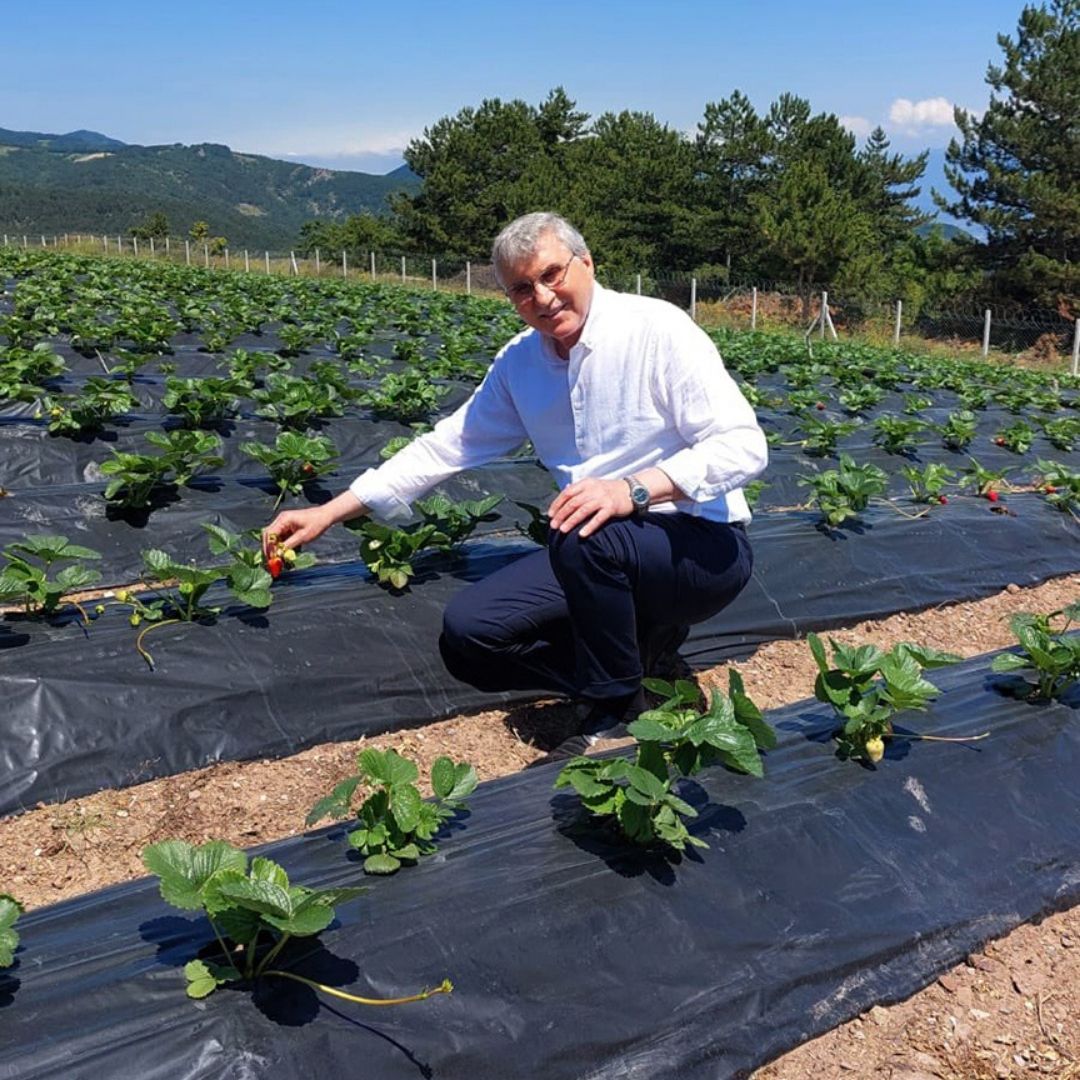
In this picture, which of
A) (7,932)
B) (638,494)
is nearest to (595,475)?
(638,494)

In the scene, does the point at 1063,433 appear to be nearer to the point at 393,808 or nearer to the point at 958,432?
the point at 958,432

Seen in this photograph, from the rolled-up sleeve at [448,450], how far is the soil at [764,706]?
75 centimetres

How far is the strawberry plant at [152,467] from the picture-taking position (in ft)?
14.8

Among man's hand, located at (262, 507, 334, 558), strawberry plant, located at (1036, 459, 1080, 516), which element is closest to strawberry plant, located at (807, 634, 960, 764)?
man's hand, located at (262, 507, 334, 558)

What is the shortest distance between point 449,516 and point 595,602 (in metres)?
1.14

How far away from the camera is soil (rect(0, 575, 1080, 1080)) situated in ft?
6.33

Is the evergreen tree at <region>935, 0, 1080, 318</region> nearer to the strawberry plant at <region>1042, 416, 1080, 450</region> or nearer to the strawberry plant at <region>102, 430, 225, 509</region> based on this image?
the strawberry plant at <region>1042, 416, 1080, 450</region>

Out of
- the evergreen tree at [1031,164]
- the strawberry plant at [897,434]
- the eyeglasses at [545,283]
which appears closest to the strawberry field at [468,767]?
the strawberry plant at [897,434]

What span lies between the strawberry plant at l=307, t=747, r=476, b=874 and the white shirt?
1097 mm

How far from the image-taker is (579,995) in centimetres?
177

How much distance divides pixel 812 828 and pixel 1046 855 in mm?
568

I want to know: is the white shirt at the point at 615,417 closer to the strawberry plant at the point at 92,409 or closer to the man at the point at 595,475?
the man at the point at 595,475

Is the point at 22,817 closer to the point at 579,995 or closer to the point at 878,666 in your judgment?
the point at 579,995

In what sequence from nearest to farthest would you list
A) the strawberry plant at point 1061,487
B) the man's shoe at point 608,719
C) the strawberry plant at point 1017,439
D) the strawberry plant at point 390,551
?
the man's shoe at point 608,719, the strawberry plant at point 390,551, the strawberry plant at point 1061,487, the strawberry plant at point 1017,439
